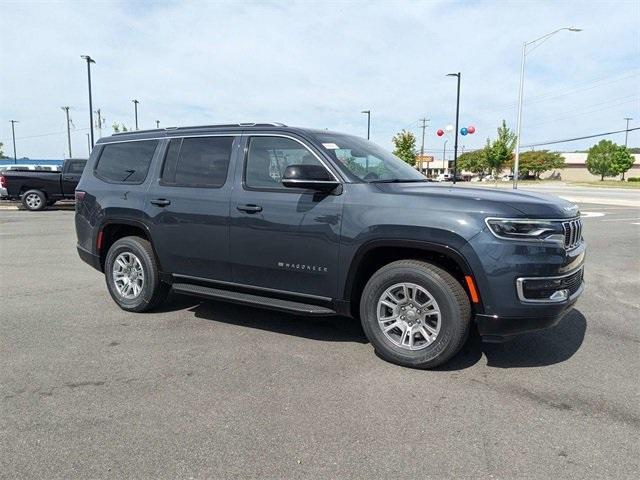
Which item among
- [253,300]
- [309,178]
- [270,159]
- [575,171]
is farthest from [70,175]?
[575,171]

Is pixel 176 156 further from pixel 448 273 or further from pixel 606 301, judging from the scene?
pixel 606 301

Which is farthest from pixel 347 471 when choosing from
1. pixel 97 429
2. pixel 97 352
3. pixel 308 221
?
pixel 97 352

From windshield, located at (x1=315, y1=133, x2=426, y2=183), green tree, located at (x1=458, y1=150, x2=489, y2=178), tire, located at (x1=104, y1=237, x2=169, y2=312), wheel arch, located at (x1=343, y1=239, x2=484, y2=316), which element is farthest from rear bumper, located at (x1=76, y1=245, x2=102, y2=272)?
green tree, located at (x1=458, y1=150, x2=489, y2=178)

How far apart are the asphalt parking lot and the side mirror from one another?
4.63ft

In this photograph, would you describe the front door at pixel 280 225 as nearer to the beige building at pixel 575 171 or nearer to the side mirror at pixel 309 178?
the side mirror at pixel 309 178

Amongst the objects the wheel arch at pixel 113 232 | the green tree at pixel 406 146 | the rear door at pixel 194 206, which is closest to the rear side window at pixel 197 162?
the rear door at pixel 194 206

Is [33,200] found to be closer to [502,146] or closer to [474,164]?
[502,146]

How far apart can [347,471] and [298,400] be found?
863 mm

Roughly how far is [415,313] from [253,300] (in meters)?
1.48

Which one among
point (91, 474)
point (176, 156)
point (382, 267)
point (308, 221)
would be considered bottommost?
point (91, 474)

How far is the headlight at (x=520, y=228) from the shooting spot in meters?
3.68

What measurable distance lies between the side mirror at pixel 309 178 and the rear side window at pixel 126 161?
6.62 feet

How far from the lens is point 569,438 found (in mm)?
3066

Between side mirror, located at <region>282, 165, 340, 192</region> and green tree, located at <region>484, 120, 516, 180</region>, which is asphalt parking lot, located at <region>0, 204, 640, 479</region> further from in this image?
green tree, located at <region>484, 120, 516, 180</region>
